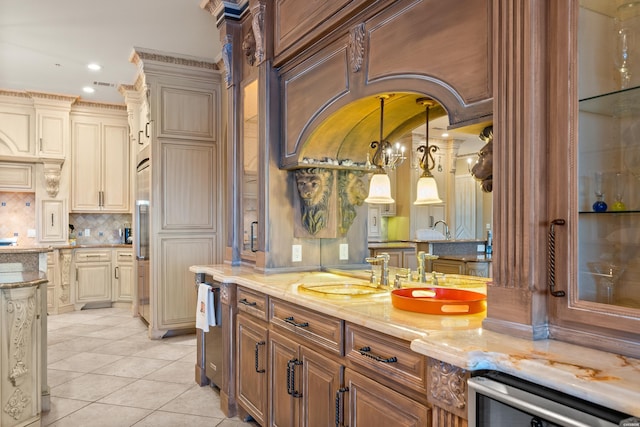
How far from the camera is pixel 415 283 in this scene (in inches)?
98.9

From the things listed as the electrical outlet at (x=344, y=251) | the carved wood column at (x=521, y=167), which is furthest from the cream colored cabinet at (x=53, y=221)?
the carved wood column at (x=521, y=167)

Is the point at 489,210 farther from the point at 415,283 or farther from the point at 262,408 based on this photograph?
the point at 262,408

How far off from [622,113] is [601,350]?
66 centimetres

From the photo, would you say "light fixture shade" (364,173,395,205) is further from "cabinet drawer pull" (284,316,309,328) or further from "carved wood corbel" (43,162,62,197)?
"carved wood corbel" (43,162,62,197)

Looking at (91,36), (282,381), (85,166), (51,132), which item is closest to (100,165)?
(85,166)

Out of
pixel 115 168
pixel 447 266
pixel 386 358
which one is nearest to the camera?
pixel 386 358

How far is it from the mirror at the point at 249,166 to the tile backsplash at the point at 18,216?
4523mm

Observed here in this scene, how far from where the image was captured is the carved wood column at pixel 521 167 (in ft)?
4.52

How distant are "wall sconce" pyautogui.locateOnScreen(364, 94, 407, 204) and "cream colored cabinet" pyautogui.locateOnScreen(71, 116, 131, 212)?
17.5 feet

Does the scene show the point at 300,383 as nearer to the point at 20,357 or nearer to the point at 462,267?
the point at 462,267

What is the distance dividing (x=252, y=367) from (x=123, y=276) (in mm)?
4702

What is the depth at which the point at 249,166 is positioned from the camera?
379 centimetres

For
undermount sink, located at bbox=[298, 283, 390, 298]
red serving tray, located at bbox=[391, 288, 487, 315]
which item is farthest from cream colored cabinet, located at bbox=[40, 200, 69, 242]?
red serving tray, located at bbox=[391, 288, 487, 315]

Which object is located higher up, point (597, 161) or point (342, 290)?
point (597, 161)
